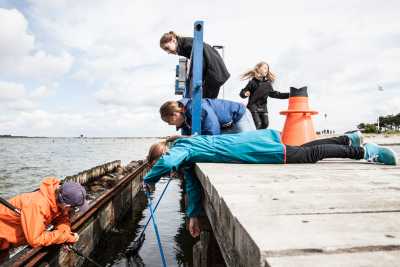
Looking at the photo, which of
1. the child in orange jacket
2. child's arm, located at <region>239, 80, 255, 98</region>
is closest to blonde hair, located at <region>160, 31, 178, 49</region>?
child's arm, located at <region>239, 80, 255, 98</region>

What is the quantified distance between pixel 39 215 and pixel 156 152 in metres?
1.51

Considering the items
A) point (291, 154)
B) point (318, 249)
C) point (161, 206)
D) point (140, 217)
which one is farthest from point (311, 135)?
point (161, 206)

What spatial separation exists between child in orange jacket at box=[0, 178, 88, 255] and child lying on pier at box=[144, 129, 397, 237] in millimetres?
1055

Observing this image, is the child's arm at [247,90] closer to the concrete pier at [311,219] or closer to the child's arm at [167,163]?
the child's arm at [167,163]

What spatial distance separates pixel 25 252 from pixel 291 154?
10.8 ft

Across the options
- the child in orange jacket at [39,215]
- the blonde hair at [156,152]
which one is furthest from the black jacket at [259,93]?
the child in orange jacket at [39,215]

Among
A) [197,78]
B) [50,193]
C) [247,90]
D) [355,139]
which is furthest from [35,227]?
[247,90]

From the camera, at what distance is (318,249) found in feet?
3.91

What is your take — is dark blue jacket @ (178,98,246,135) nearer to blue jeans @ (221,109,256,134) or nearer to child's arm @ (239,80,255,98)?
blue jeans @ (221,109,256,134)

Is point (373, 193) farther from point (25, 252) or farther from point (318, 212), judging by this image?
point (25, 252)

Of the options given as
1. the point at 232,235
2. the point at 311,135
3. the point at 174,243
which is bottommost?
the point at 174,243

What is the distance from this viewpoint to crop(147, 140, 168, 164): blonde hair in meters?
3.86

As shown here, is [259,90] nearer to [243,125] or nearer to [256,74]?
[256,74]

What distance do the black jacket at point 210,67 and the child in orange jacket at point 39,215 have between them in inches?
111
